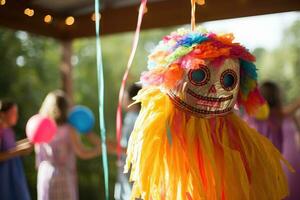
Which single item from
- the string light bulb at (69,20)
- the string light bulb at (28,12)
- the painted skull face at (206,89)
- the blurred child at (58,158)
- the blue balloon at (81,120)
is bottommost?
the blurred child at (58,158)

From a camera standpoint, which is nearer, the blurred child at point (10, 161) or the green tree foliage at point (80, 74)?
the blurred child at point (10, 161)

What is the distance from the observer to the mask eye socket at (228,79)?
6.60 feet

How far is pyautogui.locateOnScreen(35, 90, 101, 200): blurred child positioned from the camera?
326 cm

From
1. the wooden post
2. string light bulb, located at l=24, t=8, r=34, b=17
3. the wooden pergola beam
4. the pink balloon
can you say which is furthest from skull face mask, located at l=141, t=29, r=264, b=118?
the wooden post

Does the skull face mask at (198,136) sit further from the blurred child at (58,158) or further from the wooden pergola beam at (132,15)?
the blurred child at (58,158)

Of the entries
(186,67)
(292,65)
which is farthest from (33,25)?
(292,65)

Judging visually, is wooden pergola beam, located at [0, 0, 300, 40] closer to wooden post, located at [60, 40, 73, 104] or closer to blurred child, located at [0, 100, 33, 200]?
wooden post, located at [60, 40, 73, 104]

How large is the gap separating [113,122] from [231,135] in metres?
6.04

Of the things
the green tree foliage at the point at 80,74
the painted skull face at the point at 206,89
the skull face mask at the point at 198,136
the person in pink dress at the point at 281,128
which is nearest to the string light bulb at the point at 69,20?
the green tree foliage at the point at 80,74

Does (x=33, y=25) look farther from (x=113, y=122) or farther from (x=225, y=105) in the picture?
(x=113, y=122)

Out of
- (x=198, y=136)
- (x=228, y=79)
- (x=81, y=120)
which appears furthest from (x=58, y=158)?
(x=228, y=79)

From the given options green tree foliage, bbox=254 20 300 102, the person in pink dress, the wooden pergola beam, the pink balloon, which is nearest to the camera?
the pink balloon

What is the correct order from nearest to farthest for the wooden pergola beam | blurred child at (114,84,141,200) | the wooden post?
the wooden pergola beam, blurred child at (114,84,141,200), the wooden post

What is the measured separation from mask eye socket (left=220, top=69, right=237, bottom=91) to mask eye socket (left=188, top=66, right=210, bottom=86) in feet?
0.25
